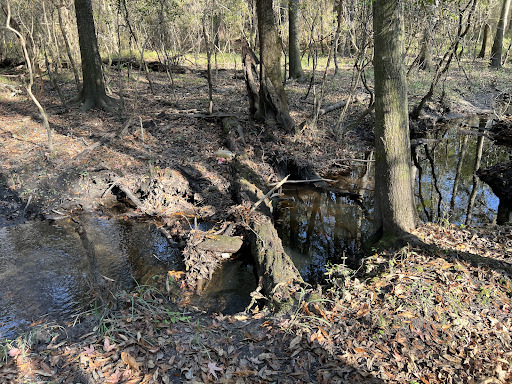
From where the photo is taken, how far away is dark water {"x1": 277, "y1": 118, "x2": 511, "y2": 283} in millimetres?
6648

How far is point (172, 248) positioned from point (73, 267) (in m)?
1.59

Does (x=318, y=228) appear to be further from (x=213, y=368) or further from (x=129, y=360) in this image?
(x=129, y=360)

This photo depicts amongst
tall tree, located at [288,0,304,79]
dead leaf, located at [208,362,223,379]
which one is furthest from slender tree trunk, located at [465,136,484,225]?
tall tree, located at [288,0,304,79]

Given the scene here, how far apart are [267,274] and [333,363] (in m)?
1.82

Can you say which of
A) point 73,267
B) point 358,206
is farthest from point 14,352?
point 358,206

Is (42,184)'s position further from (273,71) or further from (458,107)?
(458,107)

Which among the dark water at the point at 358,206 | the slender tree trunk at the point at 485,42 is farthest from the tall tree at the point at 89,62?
the slender tree trunk at the point at 485,42

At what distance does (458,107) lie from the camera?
617 inches

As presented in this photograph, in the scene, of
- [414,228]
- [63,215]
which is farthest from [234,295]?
[63,215]

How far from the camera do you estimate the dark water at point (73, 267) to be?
15.6ft

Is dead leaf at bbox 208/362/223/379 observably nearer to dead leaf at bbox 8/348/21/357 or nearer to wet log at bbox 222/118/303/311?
wet log at bbox 222/118/303/311

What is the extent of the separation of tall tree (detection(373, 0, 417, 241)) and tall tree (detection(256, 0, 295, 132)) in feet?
19.0

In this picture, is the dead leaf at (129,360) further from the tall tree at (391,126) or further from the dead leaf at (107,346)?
the tall tree at (391,126)

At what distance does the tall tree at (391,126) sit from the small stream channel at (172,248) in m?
1.09
